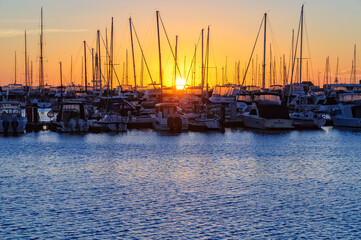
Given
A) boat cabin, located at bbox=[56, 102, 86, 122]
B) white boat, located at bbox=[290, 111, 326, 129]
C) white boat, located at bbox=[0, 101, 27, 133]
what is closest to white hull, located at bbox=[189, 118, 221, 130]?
white boat, located at bbox=[290, 111, 326, 129]

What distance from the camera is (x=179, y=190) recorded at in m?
26.6

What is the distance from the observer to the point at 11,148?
144ft

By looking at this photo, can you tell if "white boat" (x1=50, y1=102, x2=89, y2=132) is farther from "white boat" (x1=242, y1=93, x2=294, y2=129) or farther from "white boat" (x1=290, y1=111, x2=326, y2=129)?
"white boat" (x1=290, y1=111, x2=326, y2=129)

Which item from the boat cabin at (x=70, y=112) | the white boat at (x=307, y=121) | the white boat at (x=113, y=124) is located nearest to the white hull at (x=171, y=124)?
the white boat at (x=113, y=124)

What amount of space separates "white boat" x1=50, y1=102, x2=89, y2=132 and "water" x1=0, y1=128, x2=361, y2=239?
254 inches

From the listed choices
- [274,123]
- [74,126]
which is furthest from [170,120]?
[274,123]

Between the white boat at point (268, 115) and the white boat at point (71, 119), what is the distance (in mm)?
17766

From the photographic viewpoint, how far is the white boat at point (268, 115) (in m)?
58.0

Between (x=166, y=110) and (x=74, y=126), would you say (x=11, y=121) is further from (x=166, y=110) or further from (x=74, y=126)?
(x=166, y=110)

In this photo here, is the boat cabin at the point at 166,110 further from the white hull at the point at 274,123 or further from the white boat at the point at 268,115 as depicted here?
the white hull at the point at 274,123

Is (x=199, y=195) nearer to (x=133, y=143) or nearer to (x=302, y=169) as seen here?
(x=302, y=169)

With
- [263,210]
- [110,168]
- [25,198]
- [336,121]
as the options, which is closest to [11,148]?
[110,168]

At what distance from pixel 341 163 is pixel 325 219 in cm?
1705

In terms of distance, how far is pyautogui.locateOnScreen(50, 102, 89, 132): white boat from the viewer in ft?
179
